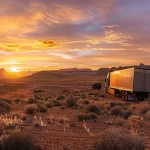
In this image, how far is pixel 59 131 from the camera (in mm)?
15805

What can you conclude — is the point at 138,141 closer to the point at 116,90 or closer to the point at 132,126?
the point at 132,126

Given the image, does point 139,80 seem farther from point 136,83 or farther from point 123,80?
point 123,80

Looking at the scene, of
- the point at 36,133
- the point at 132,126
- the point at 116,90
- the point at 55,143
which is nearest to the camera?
the point at 55,143

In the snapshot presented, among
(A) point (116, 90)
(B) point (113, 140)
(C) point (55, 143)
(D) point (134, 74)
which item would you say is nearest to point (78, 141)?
(C) point (55, 143)

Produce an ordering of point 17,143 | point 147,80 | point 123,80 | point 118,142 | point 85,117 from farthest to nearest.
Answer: point 123,80 < point 147,80 < point 85,117 < point 17,143 < point 118,142

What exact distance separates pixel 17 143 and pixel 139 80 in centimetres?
2985

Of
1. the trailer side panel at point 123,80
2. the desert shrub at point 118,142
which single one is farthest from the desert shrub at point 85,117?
the trailer side panel at point 123,80

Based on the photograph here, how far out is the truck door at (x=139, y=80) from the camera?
1507 inches

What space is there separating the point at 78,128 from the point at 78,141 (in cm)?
372

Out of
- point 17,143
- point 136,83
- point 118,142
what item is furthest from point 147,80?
point 17,143

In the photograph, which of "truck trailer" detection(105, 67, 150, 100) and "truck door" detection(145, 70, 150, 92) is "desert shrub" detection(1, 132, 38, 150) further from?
"truck door" detection(145, 70, 150, 92)

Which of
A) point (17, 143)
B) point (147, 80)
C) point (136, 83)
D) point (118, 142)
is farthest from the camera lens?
point (147, 80)

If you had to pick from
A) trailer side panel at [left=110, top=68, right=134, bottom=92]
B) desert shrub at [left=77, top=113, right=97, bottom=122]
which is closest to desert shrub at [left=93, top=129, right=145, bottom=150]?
desert shrub at [left=77, top=113, right=97, bottom=122]

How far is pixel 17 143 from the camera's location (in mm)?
10266
